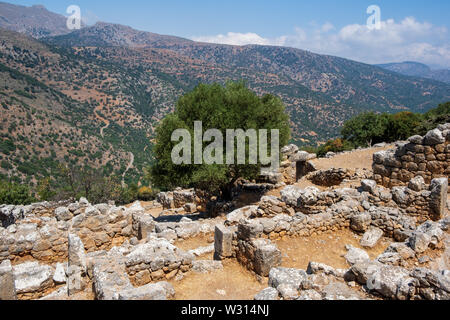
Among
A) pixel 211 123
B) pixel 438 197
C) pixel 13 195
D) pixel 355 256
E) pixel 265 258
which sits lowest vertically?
pixel 13 195

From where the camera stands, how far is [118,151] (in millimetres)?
76188

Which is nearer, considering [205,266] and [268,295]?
[268,295]

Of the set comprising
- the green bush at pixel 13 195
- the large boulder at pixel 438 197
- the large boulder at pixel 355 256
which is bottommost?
the green bush at pixel 13 195

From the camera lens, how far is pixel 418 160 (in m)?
12.3

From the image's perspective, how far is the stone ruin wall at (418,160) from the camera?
1182 cm

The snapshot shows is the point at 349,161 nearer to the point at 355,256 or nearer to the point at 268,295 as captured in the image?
the point at 355,256

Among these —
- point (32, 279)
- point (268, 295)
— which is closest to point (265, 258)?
point (268, 295)

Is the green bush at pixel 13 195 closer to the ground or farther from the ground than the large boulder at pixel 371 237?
closer to the ground

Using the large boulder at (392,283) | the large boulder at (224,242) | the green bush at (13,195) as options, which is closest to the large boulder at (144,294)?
the large boulder at (224,242)

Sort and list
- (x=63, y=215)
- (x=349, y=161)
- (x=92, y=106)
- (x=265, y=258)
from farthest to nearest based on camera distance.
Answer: (x=92, y=106) → (x=349, y=161) → (x=63, y=215) → (x=265, y=258)

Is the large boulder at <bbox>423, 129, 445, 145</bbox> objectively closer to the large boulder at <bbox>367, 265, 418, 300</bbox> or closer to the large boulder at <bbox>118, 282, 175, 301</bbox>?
the large boulder at <bbox>367, 265, 418, 300</bbox>

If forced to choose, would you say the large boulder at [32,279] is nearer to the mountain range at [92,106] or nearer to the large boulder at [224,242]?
the large boulder at [224,242]
